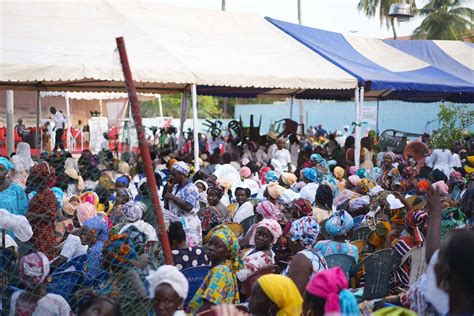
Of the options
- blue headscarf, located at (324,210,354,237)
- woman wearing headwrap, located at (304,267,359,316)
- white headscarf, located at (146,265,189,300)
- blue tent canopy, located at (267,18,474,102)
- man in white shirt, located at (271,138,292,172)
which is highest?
blue tent canopy, located at (267,18,474,102)

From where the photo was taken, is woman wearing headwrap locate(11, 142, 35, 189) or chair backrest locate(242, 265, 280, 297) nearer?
chair backrest locate(242, 265, 280, 297)

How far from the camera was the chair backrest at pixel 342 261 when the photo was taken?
5.68m

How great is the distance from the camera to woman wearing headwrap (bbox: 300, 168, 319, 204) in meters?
9.06

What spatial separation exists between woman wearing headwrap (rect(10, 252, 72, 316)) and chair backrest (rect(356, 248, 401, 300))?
247cm

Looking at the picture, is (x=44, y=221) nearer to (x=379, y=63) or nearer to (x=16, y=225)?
(x=16, y=225)

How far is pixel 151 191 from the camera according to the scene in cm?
421

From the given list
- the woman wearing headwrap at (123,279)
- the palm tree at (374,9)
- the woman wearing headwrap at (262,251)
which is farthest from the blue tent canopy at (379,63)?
the palm tree at (374,9)

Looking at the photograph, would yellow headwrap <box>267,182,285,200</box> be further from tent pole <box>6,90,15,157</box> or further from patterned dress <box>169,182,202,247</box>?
tent pole <box>6,90,15,157</box>

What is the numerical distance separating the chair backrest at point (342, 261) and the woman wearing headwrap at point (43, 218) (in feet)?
7.45

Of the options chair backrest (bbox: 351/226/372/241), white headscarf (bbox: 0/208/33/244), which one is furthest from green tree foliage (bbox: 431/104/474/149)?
white headscarf (bbox: 0/208/33/244)

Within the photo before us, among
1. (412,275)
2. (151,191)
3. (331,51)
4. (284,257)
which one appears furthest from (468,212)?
(331,51)

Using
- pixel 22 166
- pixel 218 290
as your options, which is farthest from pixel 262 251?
pixel 22 166

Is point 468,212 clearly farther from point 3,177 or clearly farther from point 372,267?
point 3,177

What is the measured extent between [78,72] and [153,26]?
3.10 metres
